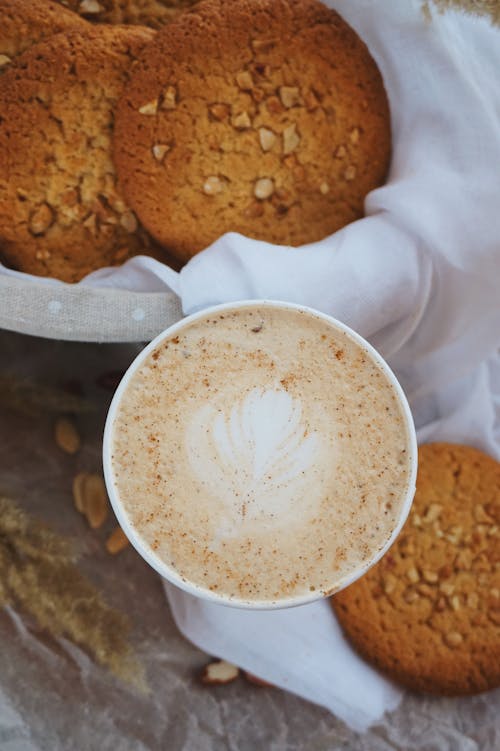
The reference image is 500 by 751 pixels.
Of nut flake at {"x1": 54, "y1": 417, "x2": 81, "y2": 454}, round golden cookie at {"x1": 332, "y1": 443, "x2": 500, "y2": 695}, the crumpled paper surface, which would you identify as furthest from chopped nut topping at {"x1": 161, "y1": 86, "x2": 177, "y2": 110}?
round golden cookie at {"x1": 332, "y1": 443, "x2": 500, "y2": 695}

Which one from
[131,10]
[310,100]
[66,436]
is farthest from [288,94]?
[66,436]

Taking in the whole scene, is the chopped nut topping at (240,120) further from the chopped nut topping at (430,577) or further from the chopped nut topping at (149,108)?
the chopped nut topping at (430,577)

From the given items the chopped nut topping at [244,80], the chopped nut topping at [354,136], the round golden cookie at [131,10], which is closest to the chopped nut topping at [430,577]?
the chopped nut topping at [354,136]

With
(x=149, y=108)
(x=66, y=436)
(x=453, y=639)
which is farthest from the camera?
(x=66, y=436)

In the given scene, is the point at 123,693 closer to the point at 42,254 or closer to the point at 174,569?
the point at 174,569

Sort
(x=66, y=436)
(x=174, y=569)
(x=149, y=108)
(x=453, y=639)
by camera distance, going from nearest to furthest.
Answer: (x=174, y=569) < (x=149, y=108) < (x=453, y=639) < (x=66, y=436)

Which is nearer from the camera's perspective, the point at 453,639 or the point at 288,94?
the point at 288,94

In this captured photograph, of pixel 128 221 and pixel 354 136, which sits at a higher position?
pixel 354 136


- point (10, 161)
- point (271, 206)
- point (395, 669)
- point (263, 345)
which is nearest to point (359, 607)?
point (395, 669)
